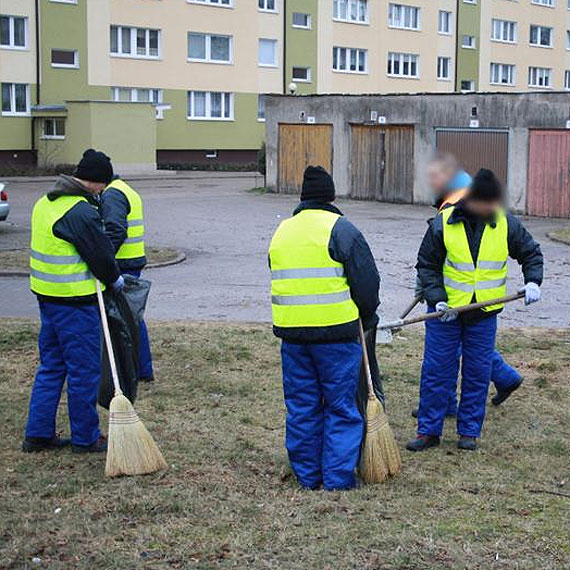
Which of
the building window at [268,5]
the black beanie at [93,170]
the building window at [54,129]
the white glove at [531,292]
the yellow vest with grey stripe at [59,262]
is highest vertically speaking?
the building window at [268,5]

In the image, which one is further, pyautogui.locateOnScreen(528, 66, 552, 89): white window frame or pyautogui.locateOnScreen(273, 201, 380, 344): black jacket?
pyautogui.locateOnScreen(528, 66, 552, 89): white window frame

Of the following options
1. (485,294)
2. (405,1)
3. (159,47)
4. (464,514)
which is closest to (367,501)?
(464,514)

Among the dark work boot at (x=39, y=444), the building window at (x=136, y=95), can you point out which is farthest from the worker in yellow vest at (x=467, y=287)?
the building window at (x=136, y=95)

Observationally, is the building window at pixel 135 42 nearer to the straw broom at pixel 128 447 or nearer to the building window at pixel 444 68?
the building window at pixel 444 68

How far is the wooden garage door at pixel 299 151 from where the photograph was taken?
31.1 meters

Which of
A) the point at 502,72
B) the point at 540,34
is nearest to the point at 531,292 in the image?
the point at 502,72

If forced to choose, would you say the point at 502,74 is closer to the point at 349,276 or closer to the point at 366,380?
the point at 366,380

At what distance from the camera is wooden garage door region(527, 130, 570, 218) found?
25.0 meters

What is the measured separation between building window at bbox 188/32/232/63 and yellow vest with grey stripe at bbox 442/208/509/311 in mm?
42991

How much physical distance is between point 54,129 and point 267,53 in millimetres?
12370

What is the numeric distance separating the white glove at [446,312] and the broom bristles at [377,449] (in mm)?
790

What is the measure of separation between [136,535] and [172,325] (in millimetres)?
5952

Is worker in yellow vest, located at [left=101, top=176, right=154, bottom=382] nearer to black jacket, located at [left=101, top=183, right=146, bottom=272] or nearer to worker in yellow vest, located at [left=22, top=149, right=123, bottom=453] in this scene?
black jacket, located at [left=101, top=183, right=146, bottom=272]

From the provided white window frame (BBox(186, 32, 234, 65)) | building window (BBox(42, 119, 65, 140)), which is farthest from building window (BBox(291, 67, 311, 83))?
building window (BBox(42, 119, 65, 140))
